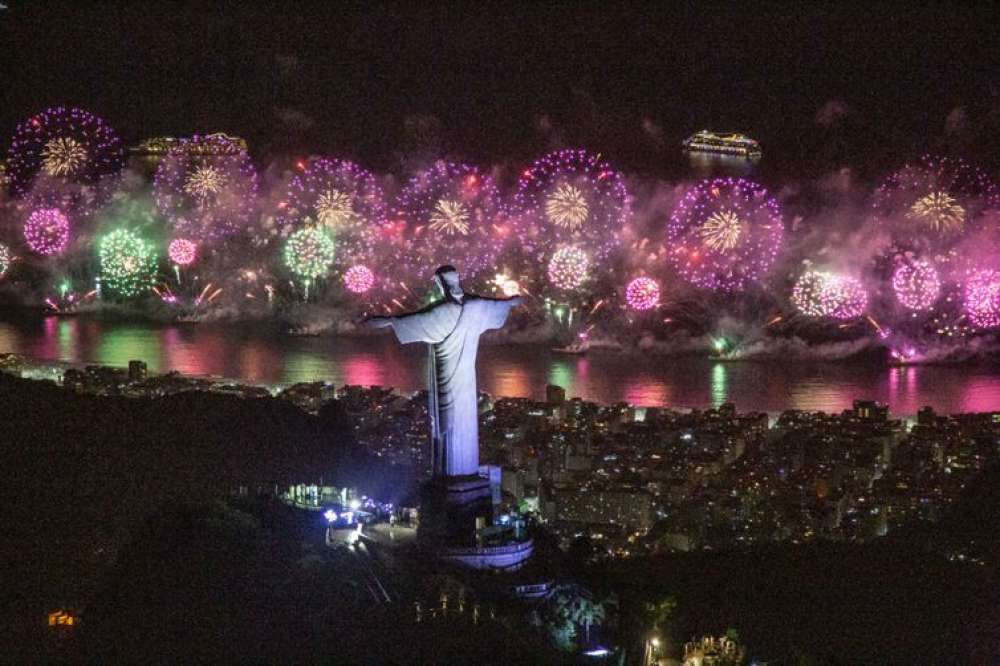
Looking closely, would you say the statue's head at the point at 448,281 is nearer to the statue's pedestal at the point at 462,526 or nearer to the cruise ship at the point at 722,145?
the statue's pedestal at the point at 462,526

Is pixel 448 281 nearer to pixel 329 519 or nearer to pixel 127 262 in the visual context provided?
pixel 329 519

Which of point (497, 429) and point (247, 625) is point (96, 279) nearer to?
point (497, 429)

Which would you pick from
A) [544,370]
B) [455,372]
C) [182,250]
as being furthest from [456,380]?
[182,250]

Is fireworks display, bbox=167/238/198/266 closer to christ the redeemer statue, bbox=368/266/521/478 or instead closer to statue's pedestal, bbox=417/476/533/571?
christ the redeemer statue, bbox=368/266/521/478

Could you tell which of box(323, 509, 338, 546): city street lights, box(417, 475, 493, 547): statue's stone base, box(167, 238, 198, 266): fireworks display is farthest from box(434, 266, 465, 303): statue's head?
box(167, 238, 198, 266): fireworks display

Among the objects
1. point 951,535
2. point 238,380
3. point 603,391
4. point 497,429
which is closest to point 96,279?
point 238,380
